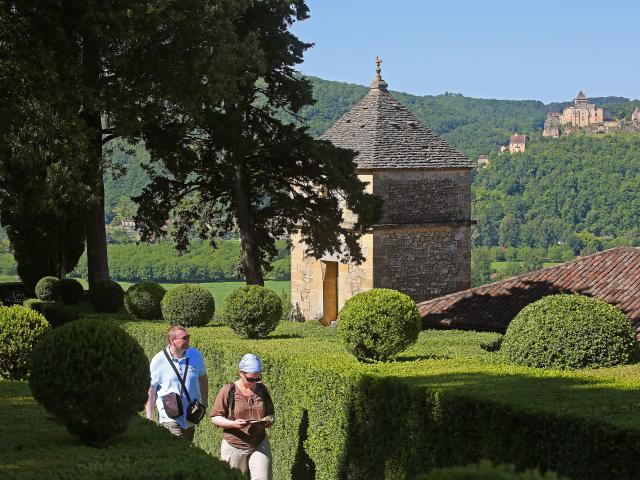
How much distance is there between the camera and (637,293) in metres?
21.2

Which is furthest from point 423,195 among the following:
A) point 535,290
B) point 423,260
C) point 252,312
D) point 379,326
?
point 379,326

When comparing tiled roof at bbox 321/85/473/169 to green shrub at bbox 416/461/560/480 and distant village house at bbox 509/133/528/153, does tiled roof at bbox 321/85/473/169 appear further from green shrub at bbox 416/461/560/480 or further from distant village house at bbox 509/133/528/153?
distant village house at bbox 509/133/528/153

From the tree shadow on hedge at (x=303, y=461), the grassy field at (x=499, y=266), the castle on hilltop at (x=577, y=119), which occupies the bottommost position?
the grassy field at (x=499, y=266)

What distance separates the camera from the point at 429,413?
32.4ft

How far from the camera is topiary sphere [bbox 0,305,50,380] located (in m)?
14.6

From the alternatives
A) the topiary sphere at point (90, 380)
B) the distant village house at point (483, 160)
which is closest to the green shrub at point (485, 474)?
the topiary sphere at point (90, 380)

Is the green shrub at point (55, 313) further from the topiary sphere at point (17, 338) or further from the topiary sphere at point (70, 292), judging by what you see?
the topiary sphere at point (17, 338)

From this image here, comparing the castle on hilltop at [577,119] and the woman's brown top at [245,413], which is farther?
the castle on hilltop at [577,119]

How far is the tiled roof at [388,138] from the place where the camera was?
3288 centimetres

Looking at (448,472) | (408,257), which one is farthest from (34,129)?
(448,472)

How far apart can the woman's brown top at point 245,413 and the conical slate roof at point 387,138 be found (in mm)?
22232

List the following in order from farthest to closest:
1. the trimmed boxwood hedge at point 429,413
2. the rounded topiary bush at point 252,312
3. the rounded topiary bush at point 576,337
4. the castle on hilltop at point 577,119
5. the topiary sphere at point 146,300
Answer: the castle on hilltop at point 577,119
the topiary sphere at point 146,300
the rounded topiary bush at point 252,312
the rounded topiary bush at point 576,337
the trimmed boxwood hedge at point 429,413

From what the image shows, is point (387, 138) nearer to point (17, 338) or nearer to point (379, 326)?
point (17, 338)

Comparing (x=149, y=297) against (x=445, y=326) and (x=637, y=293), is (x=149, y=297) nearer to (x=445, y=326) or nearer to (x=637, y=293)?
(x=445, y=326)
